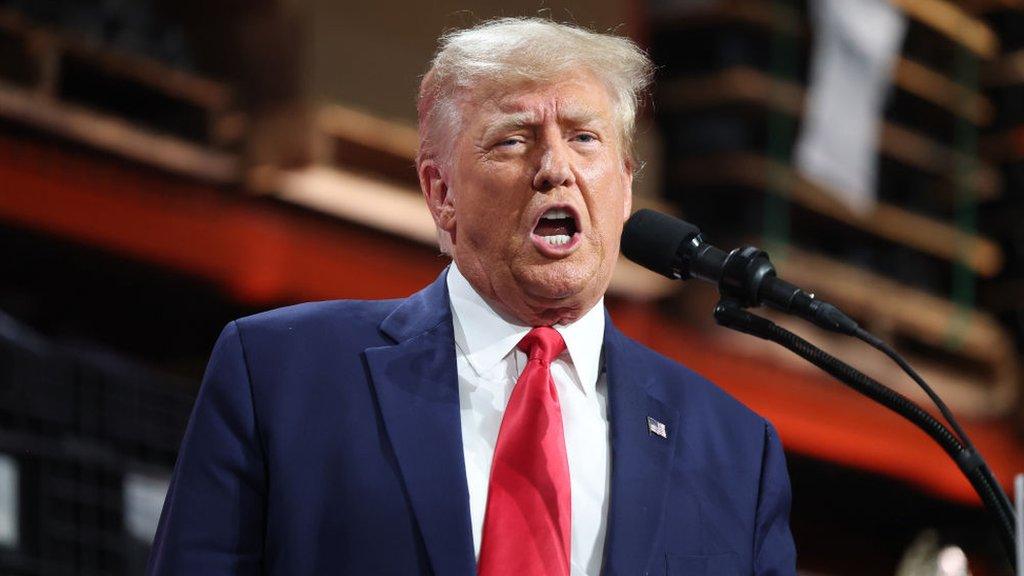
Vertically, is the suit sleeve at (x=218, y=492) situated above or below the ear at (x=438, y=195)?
below

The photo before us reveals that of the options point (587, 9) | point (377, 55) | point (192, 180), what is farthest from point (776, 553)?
point (587, 9)

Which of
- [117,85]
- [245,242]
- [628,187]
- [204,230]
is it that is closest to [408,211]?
[245,242]

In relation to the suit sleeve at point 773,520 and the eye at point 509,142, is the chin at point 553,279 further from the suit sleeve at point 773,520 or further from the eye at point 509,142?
the suit sleeve at point 773,520

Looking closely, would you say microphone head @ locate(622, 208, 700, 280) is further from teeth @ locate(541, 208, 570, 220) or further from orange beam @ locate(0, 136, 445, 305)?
orange beam @ locate(0, 136, 445, 305)

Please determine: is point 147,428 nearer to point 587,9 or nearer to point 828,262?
point 587,9

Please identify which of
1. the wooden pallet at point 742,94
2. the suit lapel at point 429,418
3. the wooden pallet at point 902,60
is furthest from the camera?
the wooden pallet at point 902,60

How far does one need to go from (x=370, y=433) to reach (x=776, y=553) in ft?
1.21

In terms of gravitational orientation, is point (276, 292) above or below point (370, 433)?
below

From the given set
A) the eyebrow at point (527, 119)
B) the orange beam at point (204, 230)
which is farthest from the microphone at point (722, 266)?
the orange beam at point (204, 230)

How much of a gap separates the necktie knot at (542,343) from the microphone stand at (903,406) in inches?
5.4

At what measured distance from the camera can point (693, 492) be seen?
131cm

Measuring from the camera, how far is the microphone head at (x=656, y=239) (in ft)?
4.42

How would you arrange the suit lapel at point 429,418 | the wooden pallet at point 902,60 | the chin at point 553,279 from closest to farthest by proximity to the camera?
1. the suit lapel at point 429,418
2. the chin at point 553,279
3. the wooden pallet at point 902,60

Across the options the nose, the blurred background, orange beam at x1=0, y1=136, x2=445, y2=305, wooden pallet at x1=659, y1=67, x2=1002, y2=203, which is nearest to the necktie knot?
the nose
